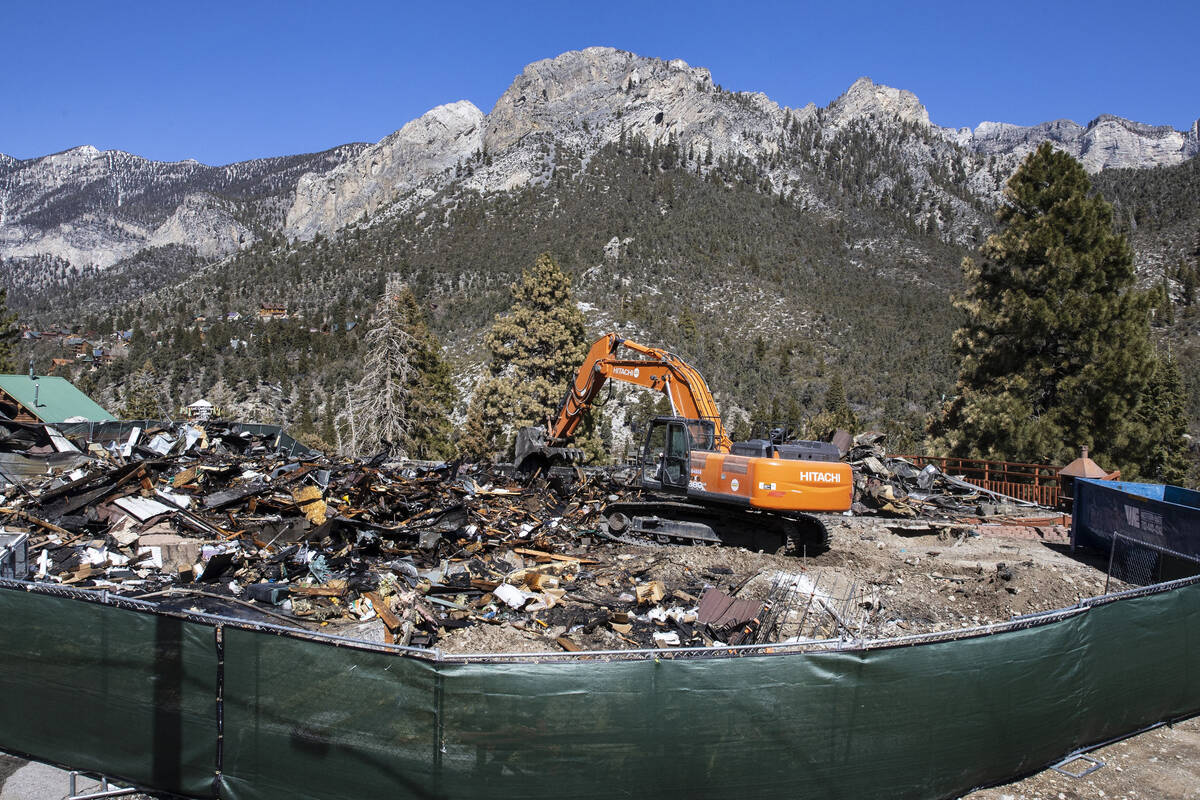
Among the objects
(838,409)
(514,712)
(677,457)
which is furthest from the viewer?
(838,409)

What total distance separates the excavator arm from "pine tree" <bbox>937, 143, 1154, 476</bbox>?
557 inches

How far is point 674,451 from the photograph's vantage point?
46.5 ft

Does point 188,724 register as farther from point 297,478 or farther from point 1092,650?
point 297,478

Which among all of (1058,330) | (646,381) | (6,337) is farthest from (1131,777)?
(6,337)

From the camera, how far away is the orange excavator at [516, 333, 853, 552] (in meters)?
12.3

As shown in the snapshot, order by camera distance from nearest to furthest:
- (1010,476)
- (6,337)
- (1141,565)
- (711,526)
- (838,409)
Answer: (1141,565) → (711,526) → (1010,476) → (6,337) → (838,409)

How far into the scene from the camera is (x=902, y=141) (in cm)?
12400

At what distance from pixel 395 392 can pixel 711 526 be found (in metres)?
22.0

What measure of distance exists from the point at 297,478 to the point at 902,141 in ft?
431

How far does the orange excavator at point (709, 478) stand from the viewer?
12.3 m

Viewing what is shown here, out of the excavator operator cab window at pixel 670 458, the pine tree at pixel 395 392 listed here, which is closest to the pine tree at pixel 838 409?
the pine tree at pixel 395 392

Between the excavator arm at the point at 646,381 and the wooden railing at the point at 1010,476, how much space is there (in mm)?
12221

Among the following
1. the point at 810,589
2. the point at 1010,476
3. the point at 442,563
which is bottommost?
the point at 442,563

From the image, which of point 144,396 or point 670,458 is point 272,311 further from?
point 670,458
